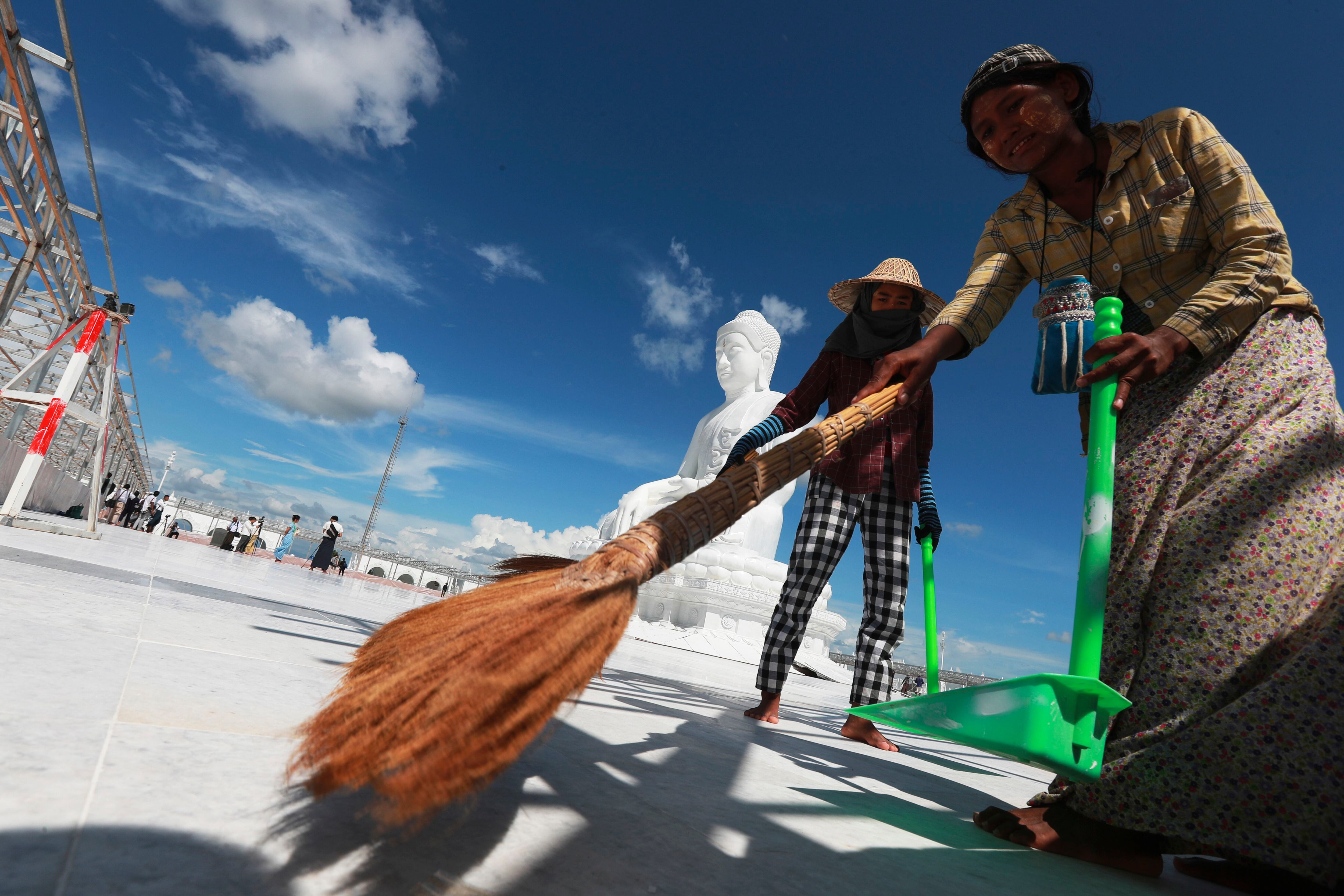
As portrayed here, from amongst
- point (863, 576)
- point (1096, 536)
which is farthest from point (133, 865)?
point (863, 576)

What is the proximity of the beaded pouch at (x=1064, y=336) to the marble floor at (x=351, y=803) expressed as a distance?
2.96 ft

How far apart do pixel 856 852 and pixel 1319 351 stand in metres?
1.39

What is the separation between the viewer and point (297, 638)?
2.06 m

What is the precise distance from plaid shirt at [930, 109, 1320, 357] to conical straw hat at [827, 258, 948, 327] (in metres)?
1.11

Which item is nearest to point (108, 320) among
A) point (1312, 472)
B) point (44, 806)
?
point (44, 806)

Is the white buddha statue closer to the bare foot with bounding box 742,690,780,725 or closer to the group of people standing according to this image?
the bare foot with bounding box 742,690,780,725

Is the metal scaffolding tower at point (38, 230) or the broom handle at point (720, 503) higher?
the metal scaffolding tower at point (38, 230)

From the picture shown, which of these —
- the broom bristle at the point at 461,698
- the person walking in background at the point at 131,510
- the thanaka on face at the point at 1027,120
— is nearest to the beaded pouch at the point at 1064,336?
the thanaka on face at the point at 1027,120

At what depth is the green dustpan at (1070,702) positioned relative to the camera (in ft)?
3.05

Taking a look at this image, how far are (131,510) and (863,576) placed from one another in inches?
886

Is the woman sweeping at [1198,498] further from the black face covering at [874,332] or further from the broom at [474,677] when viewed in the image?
the black face covering at [874,332]

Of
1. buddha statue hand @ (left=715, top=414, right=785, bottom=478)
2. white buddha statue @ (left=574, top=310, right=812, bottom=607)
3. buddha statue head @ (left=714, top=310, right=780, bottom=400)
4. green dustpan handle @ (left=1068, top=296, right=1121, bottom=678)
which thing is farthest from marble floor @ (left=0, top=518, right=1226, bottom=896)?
buddha statue head @ (left=714, top=310, right=780, bottom=400)

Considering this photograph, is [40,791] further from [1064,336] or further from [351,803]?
[1064,336]

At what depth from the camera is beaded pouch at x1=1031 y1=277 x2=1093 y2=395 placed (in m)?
1.33
